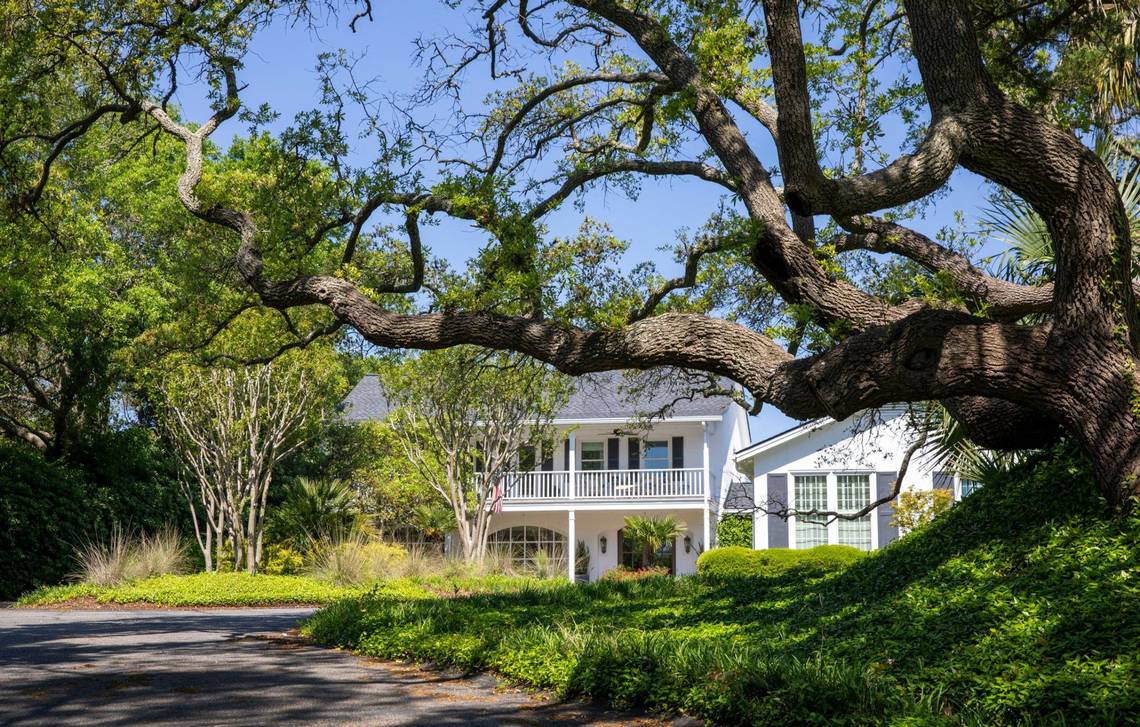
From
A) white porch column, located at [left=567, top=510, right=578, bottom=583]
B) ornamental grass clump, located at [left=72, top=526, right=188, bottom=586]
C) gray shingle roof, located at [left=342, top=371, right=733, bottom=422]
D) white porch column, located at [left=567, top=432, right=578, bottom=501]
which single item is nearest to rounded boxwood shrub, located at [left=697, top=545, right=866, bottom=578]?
white porch column, located at [left=567, top=510, right=578, bottom=583]

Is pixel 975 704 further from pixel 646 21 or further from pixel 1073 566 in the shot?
pixel 646 21

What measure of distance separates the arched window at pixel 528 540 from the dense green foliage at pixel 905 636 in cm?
2030

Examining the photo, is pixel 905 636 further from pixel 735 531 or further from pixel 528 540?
pixel 528 540

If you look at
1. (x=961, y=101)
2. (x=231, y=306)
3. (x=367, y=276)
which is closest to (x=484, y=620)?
(x=367, y=276)

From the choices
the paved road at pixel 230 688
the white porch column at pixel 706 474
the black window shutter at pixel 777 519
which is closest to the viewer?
the paved road at pixel 230 688

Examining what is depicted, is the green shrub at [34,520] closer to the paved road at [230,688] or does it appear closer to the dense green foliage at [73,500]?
the dense green foliage at [73,500]

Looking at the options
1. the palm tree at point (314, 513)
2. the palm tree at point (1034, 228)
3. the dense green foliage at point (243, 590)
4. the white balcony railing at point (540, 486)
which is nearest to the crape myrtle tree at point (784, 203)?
the palm tree at point (1034, 228)

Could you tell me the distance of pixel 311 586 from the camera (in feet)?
63.7

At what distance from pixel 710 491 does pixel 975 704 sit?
23976 millimetres

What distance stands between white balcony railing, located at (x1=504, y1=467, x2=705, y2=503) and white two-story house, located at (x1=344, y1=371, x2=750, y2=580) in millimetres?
30

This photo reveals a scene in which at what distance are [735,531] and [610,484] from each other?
13.8ft

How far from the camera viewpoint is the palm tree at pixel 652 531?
28125 millimetres

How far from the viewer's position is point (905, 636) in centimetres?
714

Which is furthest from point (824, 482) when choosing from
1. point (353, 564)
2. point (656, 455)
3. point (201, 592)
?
point (201, 592)
